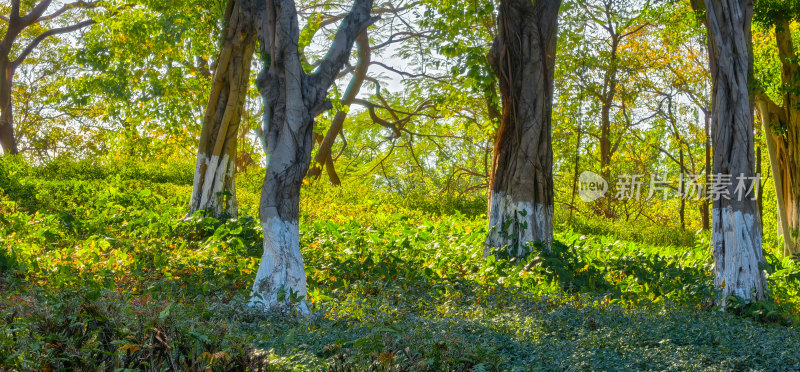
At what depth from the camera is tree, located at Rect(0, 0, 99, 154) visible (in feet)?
74.1

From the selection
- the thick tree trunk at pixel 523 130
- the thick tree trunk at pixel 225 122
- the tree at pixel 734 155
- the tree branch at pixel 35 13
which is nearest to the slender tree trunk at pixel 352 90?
the thick tree trunk at pixel 225 122

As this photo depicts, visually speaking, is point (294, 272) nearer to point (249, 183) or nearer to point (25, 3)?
point (249, 183)

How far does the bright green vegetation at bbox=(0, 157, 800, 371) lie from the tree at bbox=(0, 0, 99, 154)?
500 inches

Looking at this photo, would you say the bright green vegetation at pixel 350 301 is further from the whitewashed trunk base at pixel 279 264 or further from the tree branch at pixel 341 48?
the tree branch at pixel 341 48

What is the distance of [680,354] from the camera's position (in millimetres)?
4441

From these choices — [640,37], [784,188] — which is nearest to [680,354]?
[784,188]

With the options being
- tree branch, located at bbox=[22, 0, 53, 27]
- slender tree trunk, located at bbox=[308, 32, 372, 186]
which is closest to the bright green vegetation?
slender tree trunk, located at bbox=[308, 32, 372, 186]

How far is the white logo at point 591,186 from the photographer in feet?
70.5

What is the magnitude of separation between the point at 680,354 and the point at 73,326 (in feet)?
12.5

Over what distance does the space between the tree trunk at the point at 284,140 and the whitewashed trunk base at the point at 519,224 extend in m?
3.21

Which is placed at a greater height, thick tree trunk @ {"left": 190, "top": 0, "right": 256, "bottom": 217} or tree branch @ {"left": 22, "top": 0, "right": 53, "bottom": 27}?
Result: tree branch @ {"left": 22, "top": 0, "right": 53, "bottom": 27}

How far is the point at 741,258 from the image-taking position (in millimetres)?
6938

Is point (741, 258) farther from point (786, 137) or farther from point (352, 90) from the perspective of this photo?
point (352, 90)

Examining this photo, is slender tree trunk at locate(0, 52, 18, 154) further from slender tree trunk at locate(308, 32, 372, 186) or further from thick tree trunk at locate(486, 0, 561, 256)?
thick tree trunk at locate(486, 0, 561, 256)
